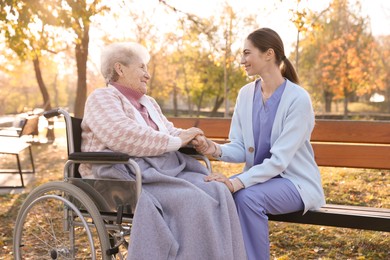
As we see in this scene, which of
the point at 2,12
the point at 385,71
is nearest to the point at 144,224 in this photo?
the point at 2,12

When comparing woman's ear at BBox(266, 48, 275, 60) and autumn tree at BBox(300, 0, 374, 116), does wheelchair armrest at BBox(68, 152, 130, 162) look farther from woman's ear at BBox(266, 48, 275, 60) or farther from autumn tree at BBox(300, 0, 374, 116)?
autumn tree at BBox(300, 0, 374, 116)

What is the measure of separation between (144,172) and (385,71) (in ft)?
103

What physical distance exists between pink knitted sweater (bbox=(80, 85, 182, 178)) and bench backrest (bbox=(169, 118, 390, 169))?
183cm

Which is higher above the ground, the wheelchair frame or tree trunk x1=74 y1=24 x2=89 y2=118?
tree trunk x1=74 y1=24 x2=89 y2=118

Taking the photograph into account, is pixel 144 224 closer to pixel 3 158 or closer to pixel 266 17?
pixel 3 158

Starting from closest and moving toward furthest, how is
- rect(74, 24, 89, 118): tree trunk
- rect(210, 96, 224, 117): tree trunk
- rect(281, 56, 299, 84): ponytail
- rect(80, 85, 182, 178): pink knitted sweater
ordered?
rect(80, 85, 182, 178): pink knitted sweater < rect(281, 56, 299, 84): ponytail < rect(74, 24, 89, 118): tree trunk < rect(210, 96, 224, 117): tree trunk

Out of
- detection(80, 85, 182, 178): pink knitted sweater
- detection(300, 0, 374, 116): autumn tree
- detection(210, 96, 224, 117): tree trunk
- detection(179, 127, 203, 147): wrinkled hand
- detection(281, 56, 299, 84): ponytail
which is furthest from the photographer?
detection(210, 96, 224, 117): tree trunk

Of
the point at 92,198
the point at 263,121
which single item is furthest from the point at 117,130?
the point at 263,121

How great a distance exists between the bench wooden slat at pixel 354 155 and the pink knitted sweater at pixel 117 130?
6.04 ft

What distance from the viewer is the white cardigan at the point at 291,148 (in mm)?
3182

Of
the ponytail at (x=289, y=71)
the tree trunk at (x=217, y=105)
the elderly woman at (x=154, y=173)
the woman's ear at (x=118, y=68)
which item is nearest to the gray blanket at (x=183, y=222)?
the elderly woman at (x=154, y=173)

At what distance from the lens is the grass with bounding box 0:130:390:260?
4.49 metres

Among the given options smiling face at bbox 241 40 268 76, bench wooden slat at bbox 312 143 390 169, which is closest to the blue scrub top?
smiling face at bbox 241 40 268 76

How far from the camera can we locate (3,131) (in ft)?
32.6
